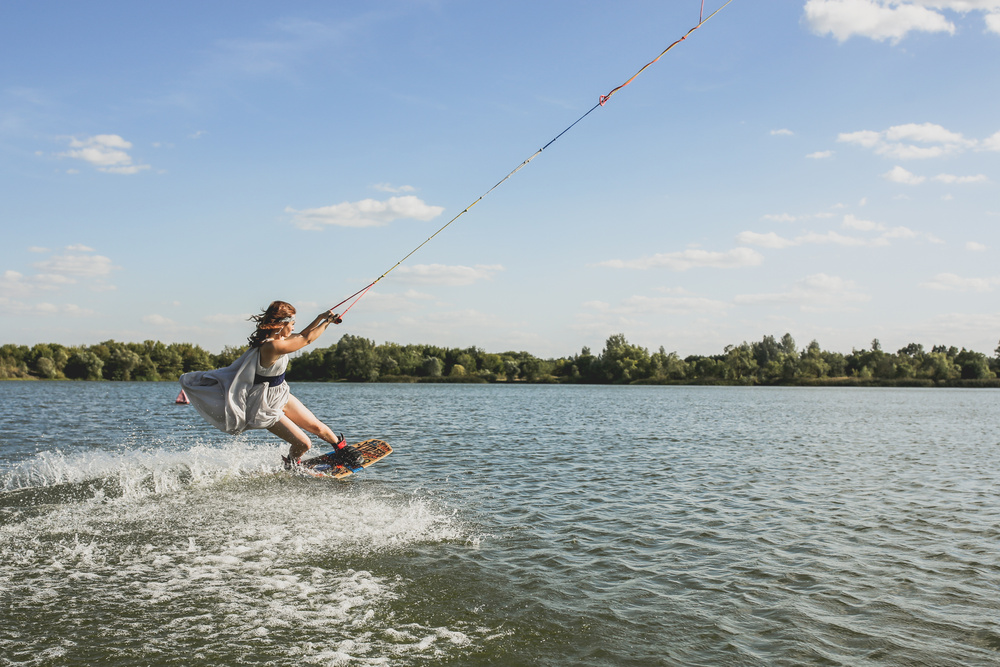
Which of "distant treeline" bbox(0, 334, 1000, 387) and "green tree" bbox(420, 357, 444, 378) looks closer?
"distant treeline" bbox(0, 334, 1000, 387)

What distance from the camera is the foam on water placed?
4930 mm

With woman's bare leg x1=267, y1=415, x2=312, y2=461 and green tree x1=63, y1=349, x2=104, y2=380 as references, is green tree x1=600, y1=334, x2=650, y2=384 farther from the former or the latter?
woman's bare leg x1=267, y1=415, x2=312, y2=461

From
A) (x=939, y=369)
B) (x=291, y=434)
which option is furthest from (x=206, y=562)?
(x=939, y=369)

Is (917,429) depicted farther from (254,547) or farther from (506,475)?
(254,547)

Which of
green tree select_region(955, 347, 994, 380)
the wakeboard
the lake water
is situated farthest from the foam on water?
green tree select_region(955, 347, 994, 380)

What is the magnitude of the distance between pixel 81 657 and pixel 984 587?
8148 millimetres

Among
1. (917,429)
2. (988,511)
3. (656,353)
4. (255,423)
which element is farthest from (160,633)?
(656,353)

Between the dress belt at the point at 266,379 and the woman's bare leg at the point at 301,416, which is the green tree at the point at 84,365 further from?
the dress belt at the point at 266,379

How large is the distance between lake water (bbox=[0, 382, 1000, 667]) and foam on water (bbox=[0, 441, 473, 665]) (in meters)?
0.03

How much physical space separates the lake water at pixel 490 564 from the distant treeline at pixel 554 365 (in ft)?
337

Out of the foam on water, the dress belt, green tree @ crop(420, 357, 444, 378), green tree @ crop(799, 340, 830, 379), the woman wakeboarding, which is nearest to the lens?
the foam on water

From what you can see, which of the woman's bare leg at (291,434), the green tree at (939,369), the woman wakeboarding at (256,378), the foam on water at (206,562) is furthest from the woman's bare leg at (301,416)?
the green tree at (939,369)

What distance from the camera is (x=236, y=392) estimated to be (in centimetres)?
877

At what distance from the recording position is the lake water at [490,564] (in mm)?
5012
